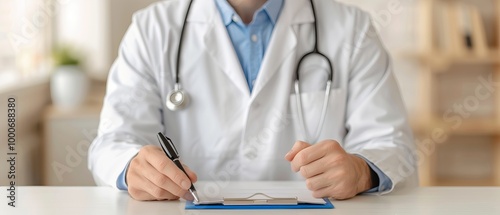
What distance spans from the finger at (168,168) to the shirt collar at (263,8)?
54 cm

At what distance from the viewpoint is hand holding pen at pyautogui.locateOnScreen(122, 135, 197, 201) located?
4.32ft

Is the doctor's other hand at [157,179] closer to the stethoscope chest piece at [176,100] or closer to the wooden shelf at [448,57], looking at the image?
the stethoscope chest piece at [176,100]

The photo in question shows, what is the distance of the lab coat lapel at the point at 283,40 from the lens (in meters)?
1.80

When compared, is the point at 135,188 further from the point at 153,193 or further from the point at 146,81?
the point at 146,81

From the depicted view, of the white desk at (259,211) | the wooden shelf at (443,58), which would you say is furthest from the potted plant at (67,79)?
the white desk at (259,211)

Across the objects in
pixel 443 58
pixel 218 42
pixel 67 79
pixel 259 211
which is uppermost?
pixel 218 42

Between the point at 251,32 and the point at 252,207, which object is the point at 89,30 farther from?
the point at 252,207

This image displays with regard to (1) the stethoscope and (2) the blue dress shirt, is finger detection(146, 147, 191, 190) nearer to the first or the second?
(1) the stethoscope

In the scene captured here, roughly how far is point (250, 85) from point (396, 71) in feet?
8.46

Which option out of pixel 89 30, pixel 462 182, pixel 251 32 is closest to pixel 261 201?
pixel 251 32

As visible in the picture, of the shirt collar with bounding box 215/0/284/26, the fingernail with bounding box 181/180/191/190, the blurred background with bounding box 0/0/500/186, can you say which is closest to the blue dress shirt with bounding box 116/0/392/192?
the shirt collar with bounding box 215/0/284/26

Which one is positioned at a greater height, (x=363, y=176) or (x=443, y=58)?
(x=363, y=176)

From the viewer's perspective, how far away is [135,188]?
1367 mm

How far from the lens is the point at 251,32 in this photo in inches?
72.0
